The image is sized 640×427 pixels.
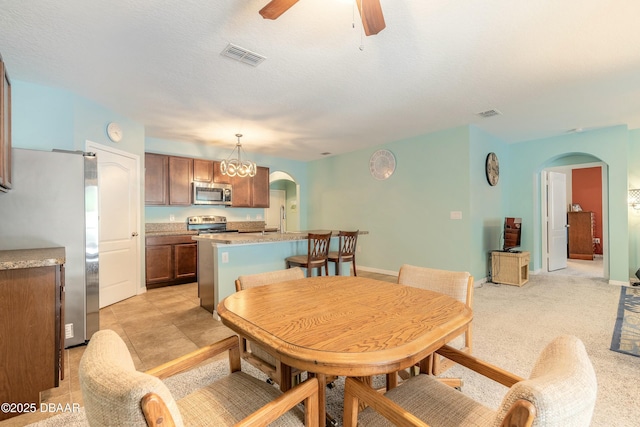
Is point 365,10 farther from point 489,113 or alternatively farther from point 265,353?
point 489,113

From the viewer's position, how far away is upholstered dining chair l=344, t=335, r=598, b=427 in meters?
0.59

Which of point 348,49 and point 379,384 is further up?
point 348,49

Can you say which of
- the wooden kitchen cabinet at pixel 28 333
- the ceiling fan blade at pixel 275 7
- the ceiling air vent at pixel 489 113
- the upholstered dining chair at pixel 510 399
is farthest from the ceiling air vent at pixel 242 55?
the ceiling air vent at pixel 489 113

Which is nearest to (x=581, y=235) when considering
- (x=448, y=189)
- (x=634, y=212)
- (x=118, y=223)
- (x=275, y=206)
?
(x=634, y=212)

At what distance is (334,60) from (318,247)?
2.08 metres

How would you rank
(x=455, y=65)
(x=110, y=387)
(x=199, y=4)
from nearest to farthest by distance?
1. (x=110, y=387)
2. (x=199, y=4)
3. (x=455, y=65)

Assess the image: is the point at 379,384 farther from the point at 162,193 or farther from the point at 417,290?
the point at 162,193

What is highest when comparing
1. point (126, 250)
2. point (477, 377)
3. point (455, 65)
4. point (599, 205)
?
point (455, 65)

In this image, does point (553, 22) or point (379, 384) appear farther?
point (553, 22)

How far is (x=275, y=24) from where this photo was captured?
203 cm

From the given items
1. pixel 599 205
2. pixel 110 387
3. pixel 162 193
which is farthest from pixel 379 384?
pixel 599 205

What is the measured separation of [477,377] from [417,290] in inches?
39.2

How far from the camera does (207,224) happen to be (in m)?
5.63

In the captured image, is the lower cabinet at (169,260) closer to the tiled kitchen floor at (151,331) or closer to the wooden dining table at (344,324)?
the tiled kitchen floor at (151,331)
